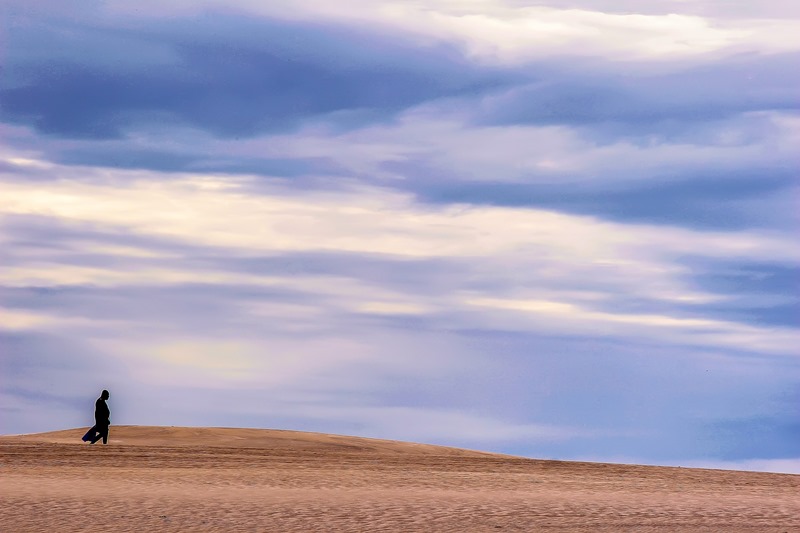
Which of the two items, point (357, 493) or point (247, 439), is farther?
point (247, 439)

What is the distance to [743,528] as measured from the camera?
15.2 meters

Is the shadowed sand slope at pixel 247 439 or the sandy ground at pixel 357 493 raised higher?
the shadowed sand slope at pixel 247 439

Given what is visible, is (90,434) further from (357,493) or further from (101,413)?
(357,493)

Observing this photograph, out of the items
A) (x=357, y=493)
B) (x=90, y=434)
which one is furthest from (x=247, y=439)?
(x=357, y=493)

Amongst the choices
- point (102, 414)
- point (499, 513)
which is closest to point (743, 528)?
point (499, 513)

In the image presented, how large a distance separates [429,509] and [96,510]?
4.79m

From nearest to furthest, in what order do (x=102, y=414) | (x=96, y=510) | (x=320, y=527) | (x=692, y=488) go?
(x=320, y=527) → (x=96, y=510) → (x=692, y=488) → (x=102, y=414)

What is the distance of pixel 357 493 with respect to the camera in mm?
17688

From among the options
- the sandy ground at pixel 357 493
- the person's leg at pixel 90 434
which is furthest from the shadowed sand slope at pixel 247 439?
the sandy ground at pixel 357 493

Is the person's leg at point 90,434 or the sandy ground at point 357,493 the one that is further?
the person's leg at point 90,434

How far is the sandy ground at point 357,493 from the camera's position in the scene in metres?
14.6

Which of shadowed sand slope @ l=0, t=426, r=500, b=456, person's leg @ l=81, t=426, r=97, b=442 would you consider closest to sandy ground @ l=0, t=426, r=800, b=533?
person's leg @ l=81, t=426, r=97, b=442

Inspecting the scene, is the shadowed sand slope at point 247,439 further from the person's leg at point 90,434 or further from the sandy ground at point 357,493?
the sandy ground at point 357,493

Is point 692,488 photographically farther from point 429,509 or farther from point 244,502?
point 244,502
